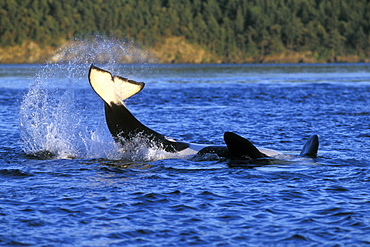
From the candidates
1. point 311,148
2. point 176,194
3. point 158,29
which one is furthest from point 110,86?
point 158,29

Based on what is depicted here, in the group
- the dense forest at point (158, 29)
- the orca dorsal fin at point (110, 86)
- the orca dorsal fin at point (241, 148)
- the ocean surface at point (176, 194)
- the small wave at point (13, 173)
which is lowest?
the ocean surface at point (176, 194)

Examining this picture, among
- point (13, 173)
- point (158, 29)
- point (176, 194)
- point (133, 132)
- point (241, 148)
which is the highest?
point (158, 29)

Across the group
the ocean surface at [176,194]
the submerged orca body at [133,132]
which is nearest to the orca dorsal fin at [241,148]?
the submerged orca body at [133,132]

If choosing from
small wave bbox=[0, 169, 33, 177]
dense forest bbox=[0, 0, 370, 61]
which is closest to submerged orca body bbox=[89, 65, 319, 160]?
small wave bbox=[0, 169, 33, 177]

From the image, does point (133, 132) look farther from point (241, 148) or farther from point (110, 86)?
point (241, 148)

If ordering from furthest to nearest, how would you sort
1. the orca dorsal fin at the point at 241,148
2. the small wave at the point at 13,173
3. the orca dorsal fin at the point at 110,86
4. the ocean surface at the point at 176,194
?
the orca dorsal fin at the point at 110,86, the orca dorsal fin at the point at 241,148, the small wave at the point at 13,173, the ocean surface at the point at 176,194

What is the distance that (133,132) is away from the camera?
50.5ft

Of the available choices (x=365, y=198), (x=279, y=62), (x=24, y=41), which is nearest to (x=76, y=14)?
(x=24, y=41)

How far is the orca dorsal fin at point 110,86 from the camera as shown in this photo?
48.5ft

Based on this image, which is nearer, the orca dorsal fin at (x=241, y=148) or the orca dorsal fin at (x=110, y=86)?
the orca dorsal fin at (x=241, y=148)

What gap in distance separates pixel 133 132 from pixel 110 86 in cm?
131

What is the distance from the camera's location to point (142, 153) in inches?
607

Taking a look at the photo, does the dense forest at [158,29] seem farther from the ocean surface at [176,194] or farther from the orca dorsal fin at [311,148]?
the orca dorsal fin at [311,148]

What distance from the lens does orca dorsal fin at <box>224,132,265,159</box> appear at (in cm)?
1464
